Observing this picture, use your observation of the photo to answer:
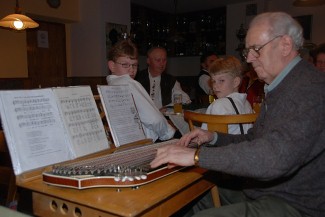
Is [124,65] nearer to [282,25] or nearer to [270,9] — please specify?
[282,25]

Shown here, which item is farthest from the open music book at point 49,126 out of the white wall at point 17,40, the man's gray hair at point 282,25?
the white wall at point 17,40

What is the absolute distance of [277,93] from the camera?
3.82 ft

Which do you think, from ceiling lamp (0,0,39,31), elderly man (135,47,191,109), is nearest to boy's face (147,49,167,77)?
elderly man (135,47,191,109)

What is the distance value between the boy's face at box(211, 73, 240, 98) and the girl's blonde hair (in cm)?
3

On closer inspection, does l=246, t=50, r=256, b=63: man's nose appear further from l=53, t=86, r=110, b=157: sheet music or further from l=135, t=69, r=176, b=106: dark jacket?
l=135, t=69, r=176, b=106: dark jacket

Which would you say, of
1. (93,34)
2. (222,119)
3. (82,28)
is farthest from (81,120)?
(82,28)

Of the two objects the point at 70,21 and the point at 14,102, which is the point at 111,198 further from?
the point at 70,21

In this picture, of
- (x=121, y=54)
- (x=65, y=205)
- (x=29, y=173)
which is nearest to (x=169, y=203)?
(x=65, y=205)

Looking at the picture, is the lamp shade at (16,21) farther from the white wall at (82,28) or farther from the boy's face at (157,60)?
the boy's face at (157,60)

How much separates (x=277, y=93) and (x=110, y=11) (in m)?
4.88

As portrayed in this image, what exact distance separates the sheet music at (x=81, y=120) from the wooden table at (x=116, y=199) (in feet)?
0.81

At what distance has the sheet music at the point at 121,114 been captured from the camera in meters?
1.54

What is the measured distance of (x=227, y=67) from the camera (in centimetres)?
219

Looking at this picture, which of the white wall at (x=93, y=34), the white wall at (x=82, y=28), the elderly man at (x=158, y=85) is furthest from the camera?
the white wall at (x=93, y=34)
